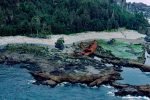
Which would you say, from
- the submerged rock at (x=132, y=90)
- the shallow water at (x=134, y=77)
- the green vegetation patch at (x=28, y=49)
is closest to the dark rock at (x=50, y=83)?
the submerged rock at (x=132, y=90)

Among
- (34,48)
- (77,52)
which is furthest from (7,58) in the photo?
(77,52)

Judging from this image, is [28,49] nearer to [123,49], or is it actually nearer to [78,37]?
[78,37]

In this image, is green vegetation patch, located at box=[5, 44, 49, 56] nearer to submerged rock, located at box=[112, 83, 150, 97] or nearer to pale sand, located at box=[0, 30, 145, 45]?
pale sand, located at box=[0, 30, 145, 45]

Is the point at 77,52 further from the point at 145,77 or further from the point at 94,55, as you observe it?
the point at 145,77

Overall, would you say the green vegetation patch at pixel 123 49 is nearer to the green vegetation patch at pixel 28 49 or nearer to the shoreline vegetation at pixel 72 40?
the shoreline vegetation at pixel 72 40

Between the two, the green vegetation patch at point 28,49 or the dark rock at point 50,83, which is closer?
the dark rock at point 50,83

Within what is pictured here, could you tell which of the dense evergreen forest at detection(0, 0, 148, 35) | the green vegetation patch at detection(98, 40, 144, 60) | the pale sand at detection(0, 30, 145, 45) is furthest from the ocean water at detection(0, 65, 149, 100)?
the dense evergreen forest at detection(0, 0, 148, 35)

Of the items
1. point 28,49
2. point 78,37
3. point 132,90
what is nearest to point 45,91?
point 132,90
